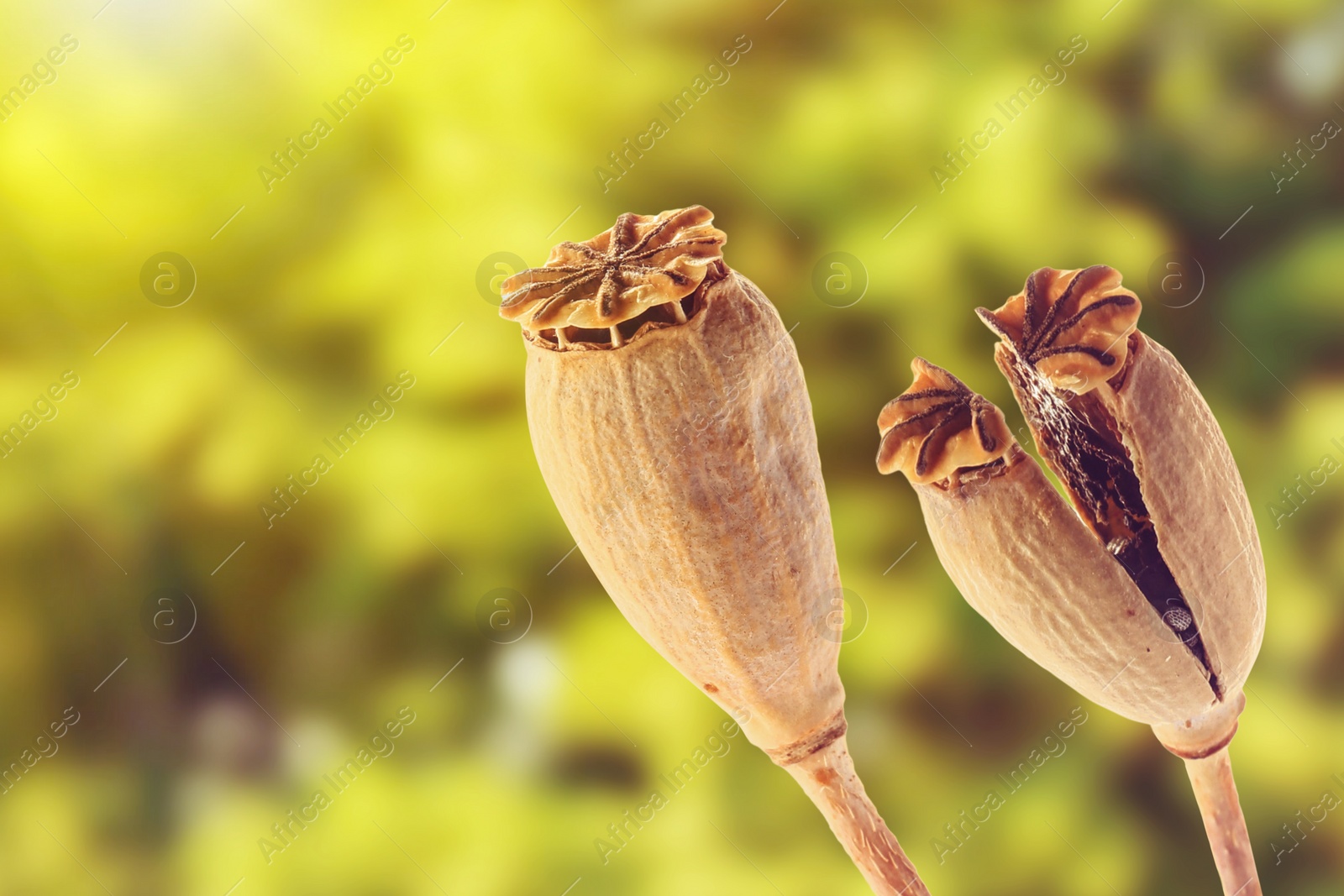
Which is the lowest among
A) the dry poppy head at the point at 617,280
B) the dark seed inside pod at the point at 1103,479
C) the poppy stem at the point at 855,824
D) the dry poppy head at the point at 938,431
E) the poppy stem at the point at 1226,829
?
the poppy stem at the point at 1226,829

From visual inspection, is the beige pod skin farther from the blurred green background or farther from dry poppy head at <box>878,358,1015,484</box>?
the blurred green background

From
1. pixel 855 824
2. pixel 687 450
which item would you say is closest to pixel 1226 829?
pixel 855 824

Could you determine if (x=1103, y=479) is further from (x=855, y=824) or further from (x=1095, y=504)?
(x=855, y=824)

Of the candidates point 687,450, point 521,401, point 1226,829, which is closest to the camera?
point 687,450

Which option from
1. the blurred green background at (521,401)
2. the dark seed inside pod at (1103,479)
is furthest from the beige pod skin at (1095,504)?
the blurred green background at (521,401)

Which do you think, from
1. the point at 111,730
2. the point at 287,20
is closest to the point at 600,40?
the point at 287,20

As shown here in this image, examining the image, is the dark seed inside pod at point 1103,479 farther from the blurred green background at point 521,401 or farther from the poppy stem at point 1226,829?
the blurred green background at point 521,401

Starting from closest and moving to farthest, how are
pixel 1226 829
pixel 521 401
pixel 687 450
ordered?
pixel 687 450 < pixel 1226 829 < pixel 521 401
